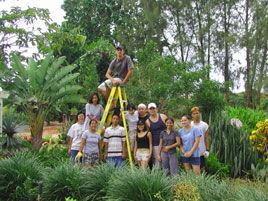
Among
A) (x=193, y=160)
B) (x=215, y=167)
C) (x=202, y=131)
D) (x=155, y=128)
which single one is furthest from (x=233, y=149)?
(x=155, y=128)

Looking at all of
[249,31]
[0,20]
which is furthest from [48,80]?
[249,31]

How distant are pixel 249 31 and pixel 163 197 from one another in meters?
19.9

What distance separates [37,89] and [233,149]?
7.58 metres

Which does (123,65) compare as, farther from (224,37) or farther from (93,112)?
(224,37)

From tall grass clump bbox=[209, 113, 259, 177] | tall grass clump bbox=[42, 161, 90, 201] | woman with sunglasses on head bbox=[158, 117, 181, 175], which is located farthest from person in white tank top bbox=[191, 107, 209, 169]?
tall grass clump bbox=[42, 161, 90, 201]

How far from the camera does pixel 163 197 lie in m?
3.95

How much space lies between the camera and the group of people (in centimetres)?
521

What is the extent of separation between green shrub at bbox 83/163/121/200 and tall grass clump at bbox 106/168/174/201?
0.30 metres

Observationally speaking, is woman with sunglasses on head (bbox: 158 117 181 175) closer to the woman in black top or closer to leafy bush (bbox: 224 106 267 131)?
the woman in black top

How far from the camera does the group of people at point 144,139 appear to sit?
205 inches

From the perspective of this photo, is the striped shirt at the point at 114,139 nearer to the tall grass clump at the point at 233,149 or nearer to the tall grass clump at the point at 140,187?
the tall grass clump at the point at 140,187

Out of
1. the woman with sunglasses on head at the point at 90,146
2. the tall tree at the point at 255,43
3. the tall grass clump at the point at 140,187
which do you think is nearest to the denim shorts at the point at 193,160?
the tall grass clump at the point at 140,187

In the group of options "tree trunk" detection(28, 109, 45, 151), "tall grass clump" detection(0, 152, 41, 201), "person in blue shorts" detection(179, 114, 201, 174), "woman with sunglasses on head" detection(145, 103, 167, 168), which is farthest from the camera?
"tree trunk" detection(28, 109, 45, 151)

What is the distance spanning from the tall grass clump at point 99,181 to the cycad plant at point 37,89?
262 inches
